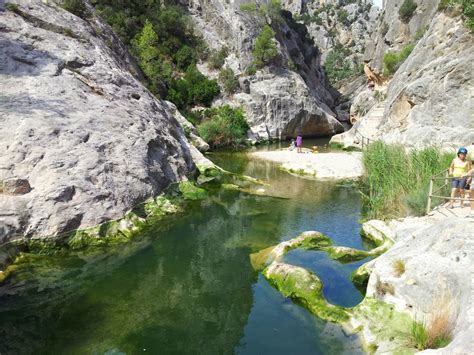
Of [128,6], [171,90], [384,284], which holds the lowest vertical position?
[384,284]

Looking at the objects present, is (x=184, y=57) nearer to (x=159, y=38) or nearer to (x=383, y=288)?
(x=159, y=38)

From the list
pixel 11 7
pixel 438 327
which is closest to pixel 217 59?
pixel 11 7

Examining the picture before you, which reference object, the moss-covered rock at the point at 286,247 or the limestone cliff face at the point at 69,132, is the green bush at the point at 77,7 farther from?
the moss-covered rock at the point at 286,247

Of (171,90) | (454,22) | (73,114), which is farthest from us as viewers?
(171,90)

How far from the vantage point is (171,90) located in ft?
145

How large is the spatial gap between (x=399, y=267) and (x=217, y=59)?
147 ft

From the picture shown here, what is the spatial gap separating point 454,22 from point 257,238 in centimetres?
2811

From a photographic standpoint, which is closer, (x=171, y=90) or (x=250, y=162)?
(x=250, y=162)

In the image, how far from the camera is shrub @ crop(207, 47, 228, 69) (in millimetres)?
50188

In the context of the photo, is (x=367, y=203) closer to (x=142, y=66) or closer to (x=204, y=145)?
(x=204, y=145)

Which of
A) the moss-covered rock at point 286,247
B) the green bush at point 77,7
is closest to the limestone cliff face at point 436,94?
the moss-covered rock at point 286,247

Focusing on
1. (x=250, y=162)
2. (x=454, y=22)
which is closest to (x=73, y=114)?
(x=250, y=162)

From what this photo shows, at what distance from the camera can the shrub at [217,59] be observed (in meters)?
50.2

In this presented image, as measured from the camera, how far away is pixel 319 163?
1240 inches
